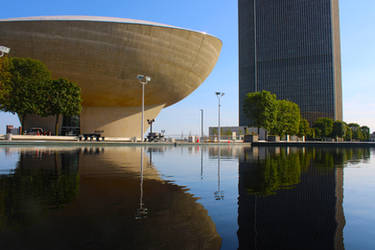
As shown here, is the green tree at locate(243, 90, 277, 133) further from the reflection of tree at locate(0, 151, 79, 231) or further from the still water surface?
the reflection of tree at locate(0, 151, 79, 231)

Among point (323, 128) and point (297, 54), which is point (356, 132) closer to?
point (323, 128)

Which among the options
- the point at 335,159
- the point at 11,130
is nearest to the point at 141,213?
the point at 335,159

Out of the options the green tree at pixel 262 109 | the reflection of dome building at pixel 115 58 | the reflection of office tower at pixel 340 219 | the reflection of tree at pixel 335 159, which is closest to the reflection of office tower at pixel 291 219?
the reflection of office tower at pixel 340 219

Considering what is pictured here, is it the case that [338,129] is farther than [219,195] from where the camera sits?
Yes

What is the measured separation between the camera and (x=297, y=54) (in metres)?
131

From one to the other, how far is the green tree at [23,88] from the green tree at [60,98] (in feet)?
2.58

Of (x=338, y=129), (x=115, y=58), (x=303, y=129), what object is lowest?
(x=303, y=129)

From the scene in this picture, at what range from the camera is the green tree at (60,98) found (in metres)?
34.6

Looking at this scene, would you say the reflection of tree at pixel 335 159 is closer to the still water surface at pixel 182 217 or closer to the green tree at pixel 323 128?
the still water surface at pixel 182 217

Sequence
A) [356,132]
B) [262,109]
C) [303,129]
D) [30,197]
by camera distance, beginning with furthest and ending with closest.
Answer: [356,132] < [303,129] < [262,109] < [30,197]

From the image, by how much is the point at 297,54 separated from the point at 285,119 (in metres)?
78.6

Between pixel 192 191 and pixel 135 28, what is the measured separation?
1645 inches

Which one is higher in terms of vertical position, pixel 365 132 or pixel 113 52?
pixel 113 52

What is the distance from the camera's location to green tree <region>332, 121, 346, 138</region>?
4073 inches
